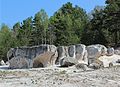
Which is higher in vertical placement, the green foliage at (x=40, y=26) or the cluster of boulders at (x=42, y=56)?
the green foliage at (x=40, y=26)

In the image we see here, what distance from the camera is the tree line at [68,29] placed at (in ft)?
185

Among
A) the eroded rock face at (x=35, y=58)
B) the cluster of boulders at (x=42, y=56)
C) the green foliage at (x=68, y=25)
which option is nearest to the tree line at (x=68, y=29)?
the green foliage at (x=68, y=25)

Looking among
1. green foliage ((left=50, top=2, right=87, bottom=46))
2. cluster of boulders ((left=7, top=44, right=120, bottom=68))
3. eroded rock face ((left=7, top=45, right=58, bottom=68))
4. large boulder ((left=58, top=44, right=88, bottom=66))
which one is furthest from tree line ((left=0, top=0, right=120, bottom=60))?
eroded rock face ((left=7, top=45, right=58, bottom=68))

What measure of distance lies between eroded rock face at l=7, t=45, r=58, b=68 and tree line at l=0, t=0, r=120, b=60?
2706 centimetres

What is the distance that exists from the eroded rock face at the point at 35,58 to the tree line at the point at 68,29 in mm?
27063

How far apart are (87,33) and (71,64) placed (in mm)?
34180

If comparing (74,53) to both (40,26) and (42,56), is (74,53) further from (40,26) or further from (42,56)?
(40,26)

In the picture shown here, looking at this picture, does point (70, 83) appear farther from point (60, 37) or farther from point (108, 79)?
point (60, 37)

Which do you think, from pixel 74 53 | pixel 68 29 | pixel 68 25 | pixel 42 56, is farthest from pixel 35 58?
pixel 68 25

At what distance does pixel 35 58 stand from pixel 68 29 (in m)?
32.5

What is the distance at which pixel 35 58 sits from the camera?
29438mm

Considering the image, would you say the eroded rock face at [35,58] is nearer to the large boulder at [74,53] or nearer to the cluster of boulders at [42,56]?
the cluster of boulders at [42,56]

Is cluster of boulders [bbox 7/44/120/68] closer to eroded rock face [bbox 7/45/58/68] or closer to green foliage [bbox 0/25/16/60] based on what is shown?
eroded rock face [bbox 7/45/58/68]

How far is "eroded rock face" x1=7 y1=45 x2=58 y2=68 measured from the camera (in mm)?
29094
